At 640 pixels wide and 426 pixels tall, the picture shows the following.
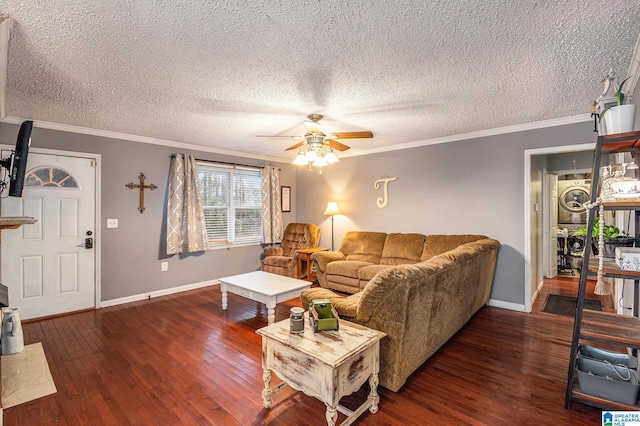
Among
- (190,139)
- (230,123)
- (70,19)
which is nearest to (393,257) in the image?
(230,123)

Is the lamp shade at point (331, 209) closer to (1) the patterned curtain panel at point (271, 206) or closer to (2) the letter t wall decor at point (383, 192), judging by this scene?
(2) the letter t wall decor at point (383, 192)

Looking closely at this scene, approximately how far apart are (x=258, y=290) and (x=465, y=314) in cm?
229

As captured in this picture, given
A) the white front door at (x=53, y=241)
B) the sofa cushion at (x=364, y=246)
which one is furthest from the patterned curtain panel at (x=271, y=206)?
the white front door at (x=53, y=241)

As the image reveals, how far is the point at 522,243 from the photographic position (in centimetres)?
392

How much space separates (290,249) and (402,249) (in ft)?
7.22

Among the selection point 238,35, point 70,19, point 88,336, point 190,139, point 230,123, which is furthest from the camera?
point 190,139

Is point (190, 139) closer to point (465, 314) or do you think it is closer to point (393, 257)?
point (393, 257)

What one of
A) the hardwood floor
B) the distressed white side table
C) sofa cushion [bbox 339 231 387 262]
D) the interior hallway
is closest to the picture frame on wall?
sofa cushion [bbox 339 231 387 262]

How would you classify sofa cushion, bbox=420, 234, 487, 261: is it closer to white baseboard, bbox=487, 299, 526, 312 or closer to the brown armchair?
white baseboard, bbox=487, 299, 526, 312

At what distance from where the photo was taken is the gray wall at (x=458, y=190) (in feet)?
12.9

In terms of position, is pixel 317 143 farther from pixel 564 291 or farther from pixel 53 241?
pixel 564 291

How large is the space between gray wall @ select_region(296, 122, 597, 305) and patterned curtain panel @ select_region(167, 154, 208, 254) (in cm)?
252

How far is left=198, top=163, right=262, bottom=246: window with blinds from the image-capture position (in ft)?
17.3

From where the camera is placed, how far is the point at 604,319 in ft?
6.97
